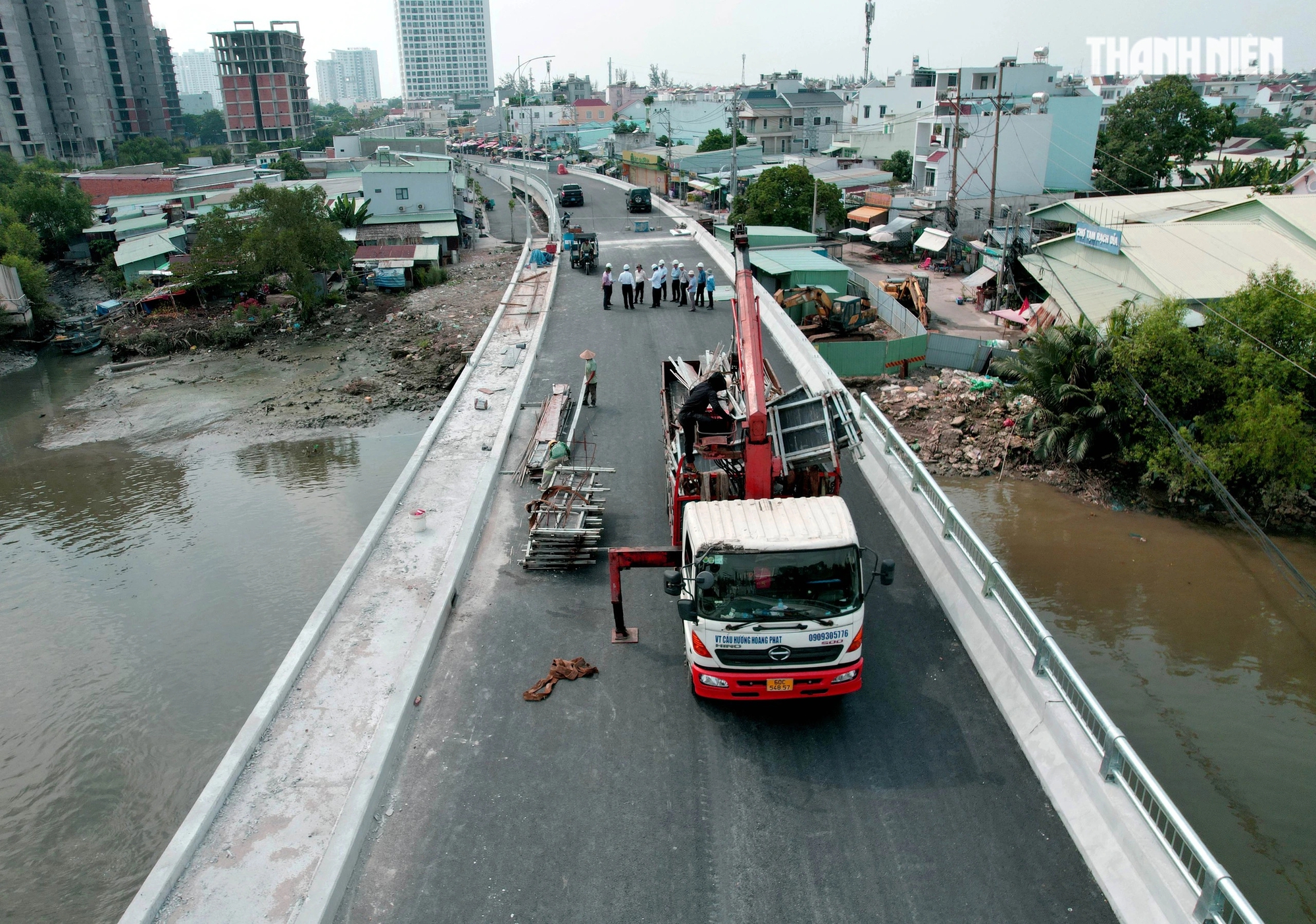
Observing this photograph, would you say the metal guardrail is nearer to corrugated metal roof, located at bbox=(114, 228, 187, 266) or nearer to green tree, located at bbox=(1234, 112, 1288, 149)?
corrugated metal roof, located at bbox=(114, 228, 187, 266)

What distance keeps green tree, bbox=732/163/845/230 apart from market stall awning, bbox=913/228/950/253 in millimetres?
5582

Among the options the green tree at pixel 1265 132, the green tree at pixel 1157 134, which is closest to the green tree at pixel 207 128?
the green tree at pixel 1157 134

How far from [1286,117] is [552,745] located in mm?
117716

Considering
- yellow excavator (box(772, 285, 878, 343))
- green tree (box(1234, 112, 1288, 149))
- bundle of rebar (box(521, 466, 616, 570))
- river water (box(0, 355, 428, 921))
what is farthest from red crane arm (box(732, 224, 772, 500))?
green tree (box(1234, 112, 1288, 149))

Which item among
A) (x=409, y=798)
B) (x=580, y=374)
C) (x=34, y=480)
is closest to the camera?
(x=409, y=798)

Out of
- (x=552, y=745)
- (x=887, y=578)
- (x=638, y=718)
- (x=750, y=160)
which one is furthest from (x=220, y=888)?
(x=750, y=160)

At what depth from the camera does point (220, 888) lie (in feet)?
22.1

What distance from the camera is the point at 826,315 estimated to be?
29.5 metres

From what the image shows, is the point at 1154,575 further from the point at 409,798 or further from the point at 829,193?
the point at 829,193

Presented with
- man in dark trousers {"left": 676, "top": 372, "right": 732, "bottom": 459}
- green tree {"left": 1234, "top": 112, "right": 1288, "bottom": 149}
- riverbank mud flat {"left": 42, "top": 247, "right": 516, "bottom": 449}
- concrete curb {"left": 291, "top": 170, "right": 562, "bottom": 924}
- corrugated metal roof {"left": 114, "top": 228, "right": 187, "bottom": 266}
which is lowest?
riverbank mud flat {"left": 42, "top": 247, "right": 516, "bottom": 449}

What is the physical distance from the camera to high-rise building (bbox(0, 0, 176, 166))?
8788 centimetres

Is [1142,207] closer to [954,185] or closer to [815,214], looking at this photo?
[954,185]

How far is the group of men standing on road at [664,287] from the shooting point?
26.0 meters

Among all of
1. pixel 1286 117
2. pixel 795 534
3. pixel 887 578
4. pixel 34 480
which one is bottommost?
pixel 34 480
